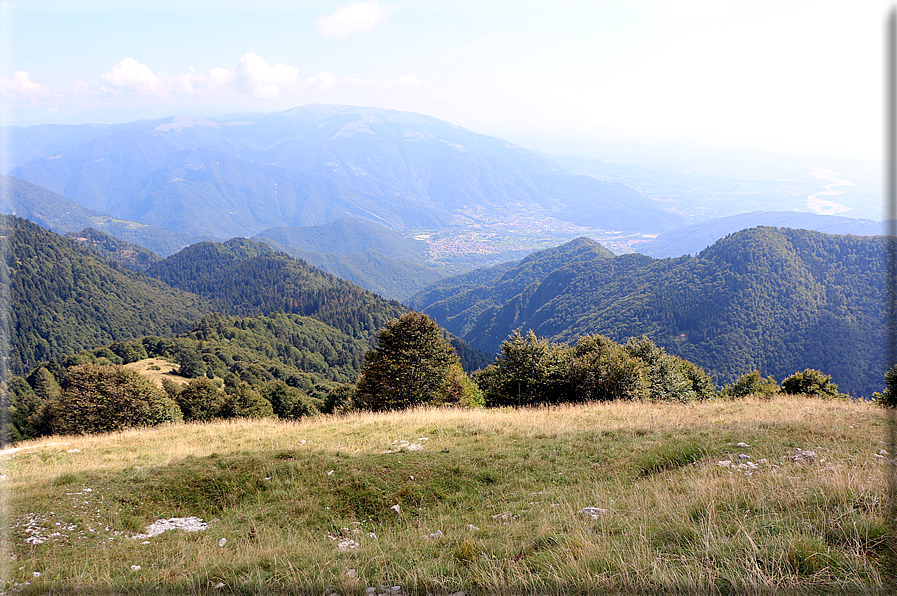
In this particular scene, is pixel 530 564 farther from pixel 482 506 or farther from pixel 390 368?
pixel 390 368

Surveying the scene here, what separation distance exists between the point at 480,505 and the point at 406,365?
65.0 ft

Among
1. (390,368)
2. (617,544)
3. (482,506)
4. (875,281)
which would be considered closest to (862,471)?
(617,544)

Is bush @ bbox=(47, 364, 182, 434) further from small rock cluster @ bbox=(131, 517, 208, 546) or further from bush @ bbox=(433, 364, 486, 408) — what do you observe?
small rock cluster @ bbox=(131, 517, 208, 546)

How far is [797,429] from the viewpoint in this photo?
10344 millimetres

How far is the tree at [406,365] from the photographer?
27062 millimetres

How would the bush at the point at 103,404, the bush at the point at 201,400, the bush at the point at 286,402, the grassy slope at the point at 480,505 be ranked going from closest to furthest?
the grassy slope at the point at 480,505
the bush at the point at 103,404
the bush at the point at 201,400
the bush at the point at 286,402

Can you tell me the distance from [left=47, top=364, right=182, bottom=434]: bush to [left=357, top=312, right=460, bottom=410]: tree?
1988cm

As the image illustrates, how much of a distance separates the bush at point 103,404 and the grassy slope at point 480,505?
71.7ft

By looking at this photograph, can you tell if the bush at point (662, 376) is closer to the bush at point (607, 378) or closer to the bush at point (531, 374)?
the bush at point (607, 378)

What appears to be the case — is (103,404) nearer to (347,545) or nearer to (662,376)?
(347,545)

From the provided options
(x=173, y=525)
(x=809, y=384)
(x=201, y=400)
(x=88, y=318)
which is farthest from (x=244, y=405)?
(x=88, y=318)

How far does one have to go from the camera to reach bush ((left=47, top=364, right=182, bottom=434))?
106ft

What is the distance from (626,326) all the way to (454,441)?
19713 centimetres

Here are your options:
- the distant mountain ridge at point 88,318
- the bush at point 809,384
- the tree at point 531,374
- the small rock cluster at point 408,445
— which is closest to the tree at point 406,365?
the tree at point 531,374
